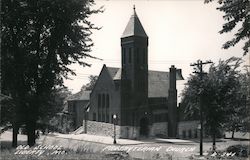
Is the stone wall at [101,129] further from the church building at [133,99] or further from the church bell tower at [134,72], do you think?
the church bell tower at [134,72]

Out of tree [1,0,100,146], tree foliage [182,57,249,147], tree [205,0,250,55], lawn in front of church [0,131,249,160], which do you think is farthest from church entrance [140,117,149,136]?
tree [205,0,250,55]

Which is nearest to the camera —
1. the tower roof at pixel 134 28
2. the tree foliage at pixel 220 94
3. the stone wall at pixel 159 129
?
the tree foliage at pixel 220 94

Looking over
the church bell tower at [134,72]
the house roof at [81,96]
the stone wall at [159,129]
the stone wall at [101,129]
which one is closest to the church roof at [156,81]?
the church bell tower at [134,72]

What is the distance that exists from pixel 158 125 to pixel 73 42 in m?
37.8

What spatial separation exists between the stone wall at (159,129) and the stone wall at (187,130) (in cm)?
219

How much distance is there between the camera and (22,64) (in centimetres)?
1831

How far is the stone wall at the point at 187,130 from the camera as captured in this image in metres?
57.2

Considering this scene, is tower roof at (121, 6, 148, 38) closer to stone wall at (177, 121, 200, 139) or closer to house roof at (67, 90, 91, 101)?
stone wall at (177, 121, 200, 139)

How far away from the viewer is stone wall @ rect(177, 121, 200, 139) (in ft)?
188

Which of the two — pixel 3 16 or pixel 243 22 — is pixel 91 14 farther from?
pixel 243 22

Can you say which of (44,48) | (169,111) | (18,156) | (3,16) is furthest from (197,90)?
(169,111)

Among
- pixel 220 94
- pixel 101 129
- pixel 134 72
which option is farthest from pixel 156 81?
pixel 220 94

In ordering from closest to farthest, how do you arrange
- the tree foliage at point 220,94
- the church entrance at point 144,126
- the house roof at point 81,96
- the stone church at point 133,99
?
the tree foliage at point 220,94 → the stone church at point 133,99 → the church entrance at point 144,126 → the house roof at point 81,96

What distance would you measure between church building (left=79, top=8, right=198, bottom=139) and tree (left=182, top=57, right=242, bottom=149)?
874 inches
